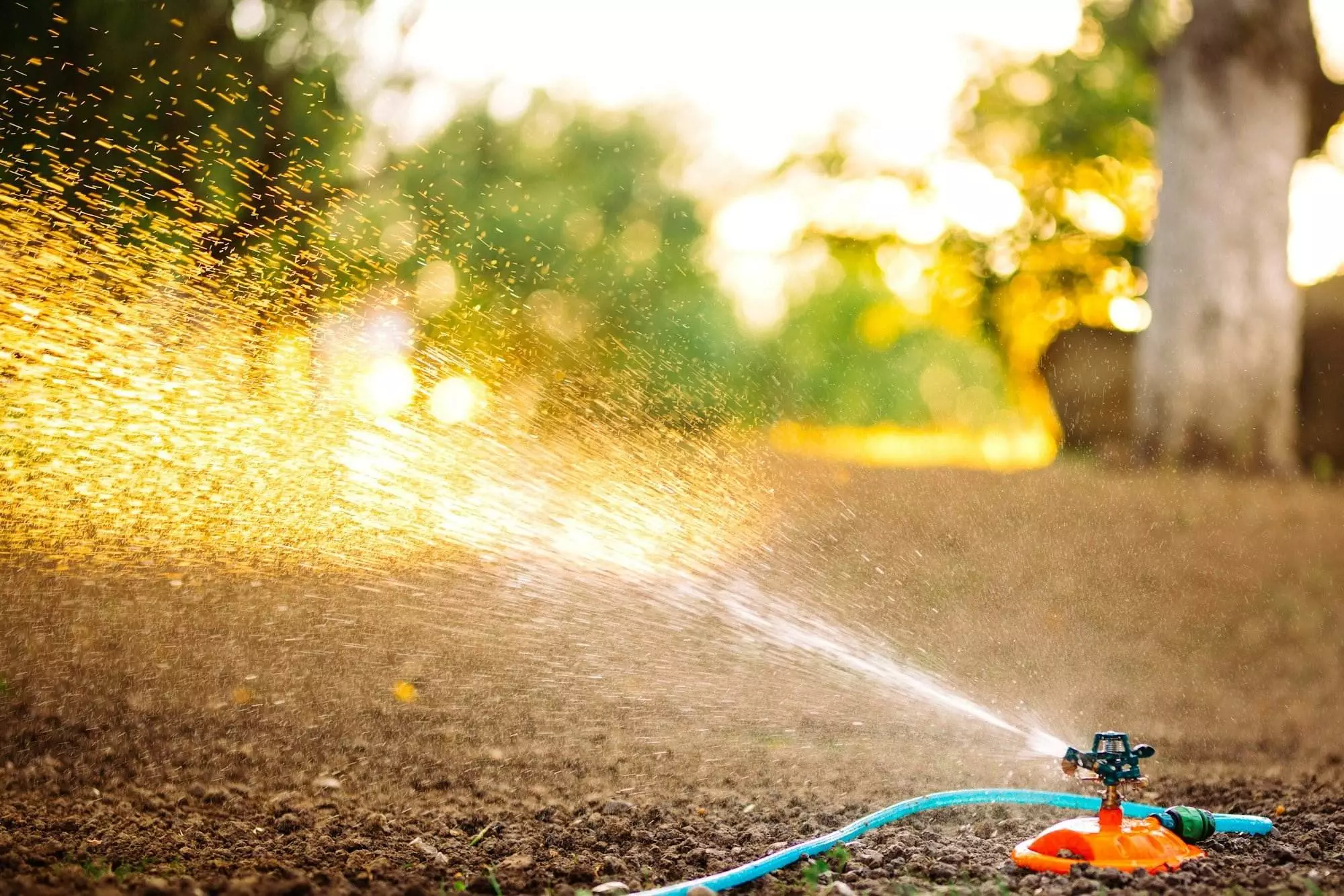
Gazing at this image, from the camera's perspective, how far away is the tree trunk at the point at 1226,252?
9.46 metres

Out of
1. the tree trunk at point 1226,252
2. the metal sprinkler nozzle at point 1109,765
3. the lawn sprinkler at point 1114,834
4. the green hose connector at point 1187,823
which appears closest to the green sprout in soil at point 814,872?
the lawn sprinkler at point 1114,834

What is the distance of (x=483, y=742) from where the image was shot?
15.7ft

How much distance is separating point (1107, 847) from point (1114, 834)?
45 millimetres

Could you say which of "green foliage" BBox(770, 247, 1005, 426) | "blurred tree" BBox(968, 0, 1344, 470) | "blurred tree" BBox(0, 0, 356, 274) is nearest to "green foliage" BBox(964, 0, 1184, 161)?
"blurred tree" BBox(968, 0, 1344, 470)

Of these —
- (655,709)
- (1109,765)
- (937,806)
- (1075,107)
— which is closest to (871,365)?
(1075,107)

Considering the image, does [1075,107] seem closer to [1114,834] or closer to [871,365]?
[1114,834]

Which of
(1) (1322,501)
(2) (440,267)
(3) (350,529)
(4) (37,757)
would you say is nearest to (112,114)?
(3) (350,529)

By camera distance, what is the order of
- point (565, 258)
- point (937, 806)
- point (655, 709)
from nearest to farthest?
point (937, 806)
point (655, 709)
point (565, 258)

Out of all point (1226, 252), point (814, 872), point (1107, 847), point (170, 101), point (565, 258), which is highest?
point (565, 258)

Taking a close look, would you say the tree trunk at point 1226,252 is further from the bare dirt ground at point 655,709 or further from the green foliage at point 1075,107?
the green foliage at point 1075,107

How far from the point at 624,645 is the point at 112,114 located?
18.1ft

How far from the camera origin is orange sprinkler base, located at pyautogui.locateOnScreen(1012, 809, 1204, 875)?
10.3 ft

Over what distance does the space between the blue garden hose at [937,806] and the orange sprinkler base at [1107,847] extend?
0.14 m

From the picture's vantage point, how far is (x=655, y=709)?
522 centimetres
